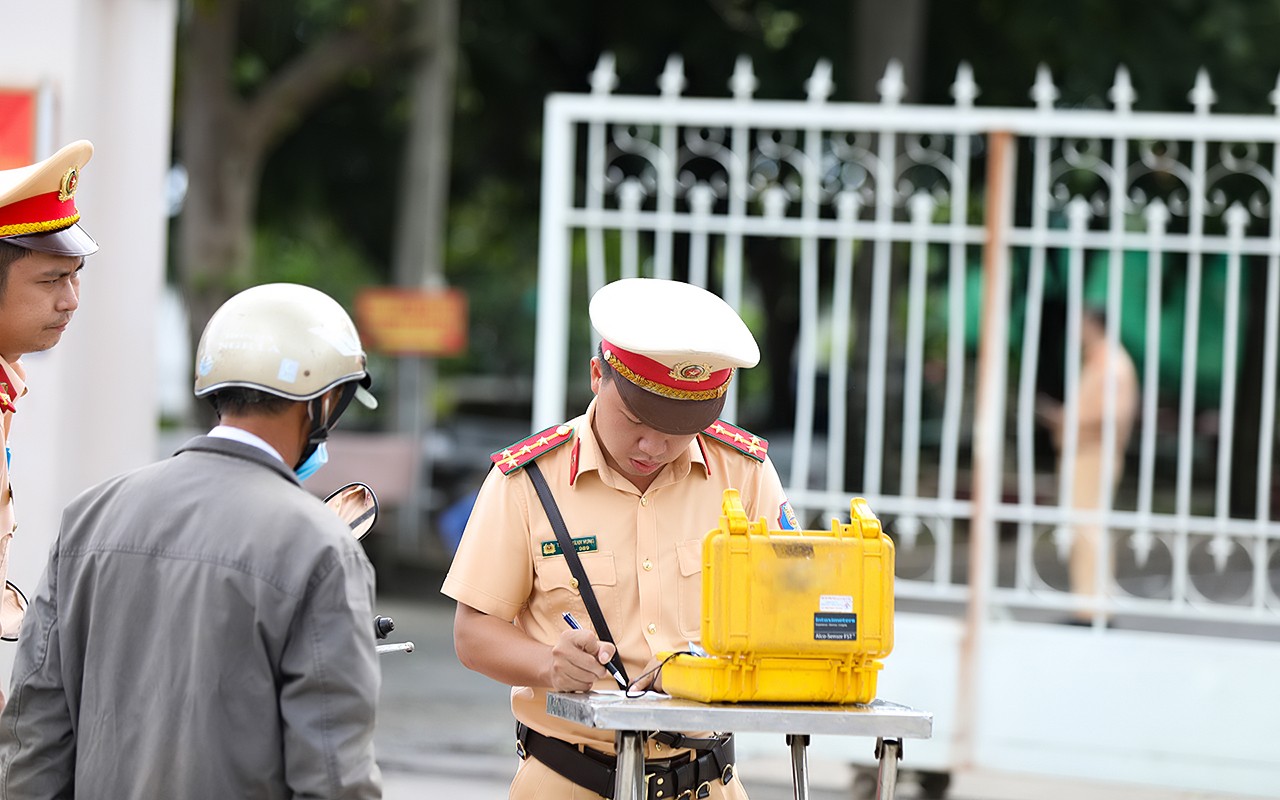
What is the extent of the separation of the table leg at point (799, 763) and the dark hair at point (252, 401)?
108 cm

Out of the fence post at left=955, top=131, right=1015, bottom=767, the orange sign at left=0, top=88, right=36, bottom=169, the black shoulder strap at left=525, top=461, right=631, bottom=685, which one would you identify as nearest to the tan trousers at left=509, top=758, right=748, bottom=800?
the black shoulder strap at left=525, top=461, right=631, bottom=685

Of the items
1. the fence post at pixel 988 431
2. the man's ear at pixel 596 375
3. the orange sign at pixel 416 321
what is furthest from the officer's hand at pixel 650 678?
the orange sign at pixel 416 321

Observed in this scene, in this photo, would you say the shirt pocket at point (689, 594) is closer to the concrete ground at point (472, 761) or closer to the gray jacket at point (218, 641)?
the gray jacket at point (218, 641)

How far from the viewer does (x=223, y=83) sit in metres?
12.2

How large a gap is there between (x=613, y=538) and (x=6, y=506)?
49.2 inches

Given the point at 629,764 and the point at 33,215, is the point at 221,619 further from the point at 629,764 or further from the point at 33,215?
the point at 33,215

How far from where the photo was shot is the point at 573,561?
2.93m

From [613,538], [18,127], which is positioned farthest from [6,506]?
[18,127]

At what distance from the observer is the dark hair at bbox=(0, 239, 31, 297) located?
2918 millimetres

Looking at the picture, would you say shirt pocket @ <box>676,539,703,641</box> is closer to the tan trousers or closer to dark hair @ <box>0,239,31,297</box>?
the tan trousers

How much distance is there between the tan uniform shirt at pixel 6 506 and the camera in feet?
10.1

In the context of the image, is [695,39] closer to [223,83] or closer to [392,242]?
[223,83]

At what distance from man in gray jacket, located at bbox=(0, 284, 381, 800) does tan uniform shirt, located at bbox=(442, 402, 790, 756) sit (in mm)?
615

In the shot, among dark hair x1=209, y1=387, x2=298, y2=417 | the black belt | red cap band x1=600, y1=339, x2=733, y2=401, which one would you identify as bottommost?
the black belt
